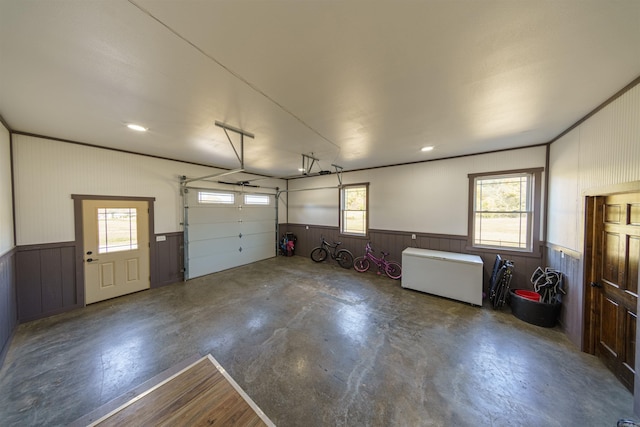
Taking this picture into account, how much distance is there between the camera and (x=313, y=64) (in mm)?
1644

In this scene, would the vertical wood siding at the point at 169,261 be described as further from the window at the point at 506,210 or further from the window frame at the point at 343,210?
the window at the point at 506,210

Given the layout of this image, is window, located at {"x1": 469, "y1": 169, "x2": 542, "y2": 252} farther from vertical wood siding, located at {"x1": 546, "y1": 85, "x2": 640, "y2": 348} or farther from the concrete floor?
the concrete floor

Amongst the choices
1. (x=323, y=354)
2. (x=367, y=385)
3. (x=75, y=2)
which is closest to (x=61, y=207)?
(x=75, y=2)

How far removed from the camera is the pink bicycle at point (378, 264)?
5.27 m

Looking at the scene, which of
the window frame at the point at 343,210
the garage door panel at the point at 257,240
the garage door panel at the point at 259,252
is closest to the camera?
the window frame at the point at 343,210

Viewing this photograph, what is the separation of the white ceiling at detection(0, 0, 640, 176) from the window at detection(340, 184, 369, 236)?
3.09m

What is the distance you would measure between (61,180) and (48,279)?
1.70m

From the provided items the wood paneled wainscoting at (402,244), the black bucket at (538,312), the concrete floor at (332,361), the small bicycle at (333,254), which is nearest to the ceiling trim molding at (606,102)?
the wood paneled wainscoting at (402,244)

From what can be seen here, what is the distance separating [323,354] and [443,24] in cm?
331

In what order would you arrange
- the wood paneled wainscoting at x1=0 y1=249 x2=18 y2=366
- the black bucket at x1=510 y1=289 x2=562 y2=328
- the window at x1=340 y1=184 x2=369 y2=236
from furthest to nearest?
the window at x1=340 y1=184 x2=369 y2=236 → the black bucket at x1=510 y1=289 x2=562 y2=328 → the wood paneled wainscoting at x1=0 y1=249 x2=18 y2=366

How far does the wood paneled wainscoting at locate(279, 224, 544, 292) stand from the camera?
12.8ft

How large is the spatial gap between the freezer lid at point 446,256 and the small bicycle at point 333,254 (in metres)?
1.97

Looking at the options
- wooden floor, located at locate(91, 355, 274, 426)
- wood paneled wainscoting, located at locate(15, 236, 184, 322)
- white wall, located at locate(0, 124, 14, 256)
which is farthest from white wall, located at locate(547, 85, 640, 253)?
wood paneled wainscoting, located at locate(15, 236, 184, 322)

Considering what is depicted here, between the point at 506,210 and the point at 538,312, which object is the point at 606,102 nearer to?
the point at 506,210
